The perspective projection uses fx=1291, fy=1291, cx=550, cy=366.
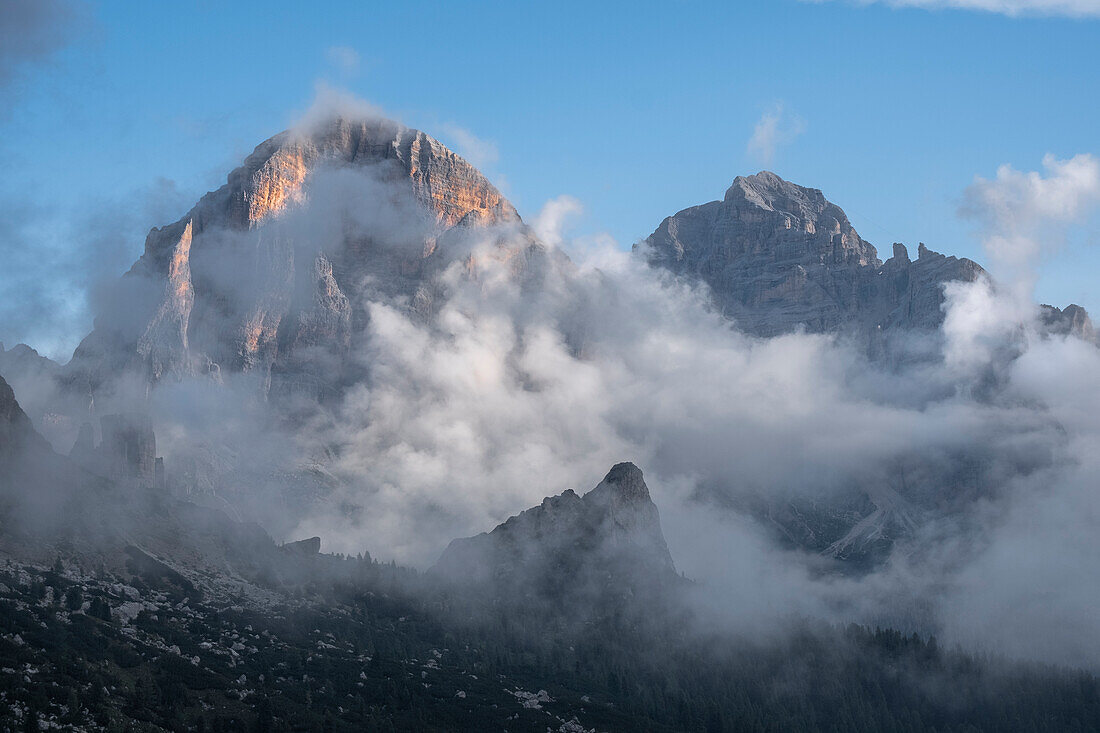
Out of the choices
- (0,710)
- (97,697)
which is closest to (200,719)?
(97,697)

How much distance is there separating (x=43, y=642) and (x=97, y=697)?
Result: 19191mm

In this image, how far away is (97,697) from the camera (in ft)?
607

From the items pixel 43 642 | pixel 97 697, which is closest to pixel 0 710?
pixel 97 697

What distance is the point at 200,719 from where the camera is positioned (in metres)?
196

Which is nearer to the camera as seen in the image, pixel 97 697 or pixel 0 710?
pixel 0 710

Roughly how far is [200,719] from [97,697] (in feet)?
57.5

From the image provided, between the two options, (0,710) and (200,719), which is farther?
(200,719)

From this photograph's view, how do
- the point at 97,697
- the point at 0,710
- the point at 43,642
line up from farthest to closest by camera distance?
the point at 43,642, the point at 97,697, the point at 0,710

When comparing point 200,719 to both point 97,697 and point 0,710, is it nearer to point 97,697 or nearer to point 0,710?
point 97,697

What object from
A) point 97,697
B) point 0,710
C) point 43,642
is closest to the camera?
point 0,710

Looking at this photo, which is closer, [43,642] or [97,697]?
[97,697]

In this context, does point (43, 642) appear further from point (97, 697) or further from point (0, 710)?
point (0, 710)

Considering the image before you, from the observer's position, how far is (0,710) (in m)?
166

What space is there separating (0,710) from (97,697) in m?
20.2
